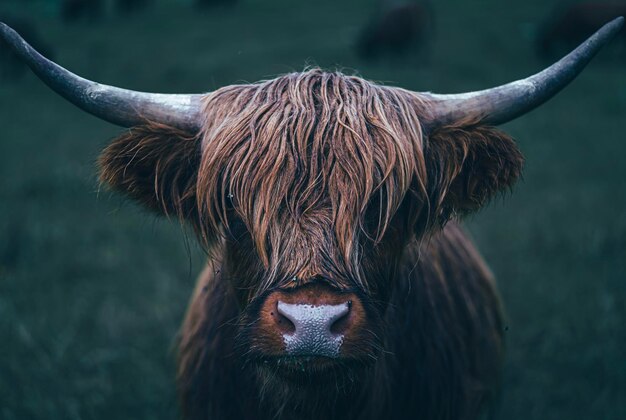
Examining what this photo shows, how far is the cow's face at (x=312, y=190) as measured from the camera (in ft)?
5.88

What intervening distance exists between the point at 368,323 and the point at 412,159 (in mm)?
559

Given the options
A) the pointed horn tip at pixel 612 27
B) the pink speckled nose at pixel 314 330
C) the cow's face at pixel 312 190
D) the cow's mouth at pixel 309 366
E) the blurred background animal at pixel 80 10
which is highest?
the blurred background animal at pixel 80 10

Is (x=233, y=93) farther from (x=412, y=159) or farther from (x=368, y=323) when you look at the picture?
(x=368, y=323)

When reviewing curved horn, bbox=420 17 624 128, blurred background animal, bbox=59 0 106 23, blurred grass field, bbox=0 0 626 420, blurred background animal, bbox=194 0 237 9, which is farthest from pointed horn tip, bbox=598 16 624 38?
blurred background animal, bbox=194 0 237 9

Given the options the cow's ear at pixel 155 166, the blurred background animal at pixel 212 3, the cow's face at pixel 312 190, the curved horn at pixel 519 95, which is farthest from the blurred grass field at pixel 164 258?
the blurred background animal at pixel 212 3

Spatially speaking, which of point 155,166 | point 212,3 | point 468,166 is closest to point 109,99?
point 155,166

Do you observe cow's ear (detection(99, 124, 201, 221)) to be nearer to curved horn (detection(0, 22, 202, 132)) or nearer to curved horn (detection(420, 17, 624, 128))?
curved horn (detection(0, 22, 202, 132))

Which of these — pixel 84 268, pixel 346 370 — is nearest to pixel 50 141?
pixel 84 268

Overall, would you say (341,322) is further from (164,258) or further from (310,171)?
(164,258)

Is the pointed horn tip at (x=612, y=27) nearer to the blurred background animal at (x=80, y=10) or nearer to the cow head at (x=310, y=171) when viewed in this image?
the cow head at (x=310, y=171)

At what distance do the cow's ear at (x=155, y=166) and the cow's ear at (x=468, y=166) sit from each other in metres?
0.81

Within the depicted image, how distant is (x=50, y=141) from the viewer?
9453 mm

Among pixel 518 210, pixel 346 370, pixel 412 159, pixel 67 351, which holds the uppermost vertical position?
pixel 518 210

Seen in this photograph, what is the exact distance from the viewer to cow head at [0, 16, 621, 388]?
187 cm
